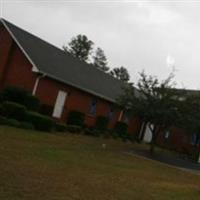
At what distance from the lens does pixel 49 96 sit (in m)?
28.2

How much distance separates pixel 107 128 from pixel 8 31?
1008cm

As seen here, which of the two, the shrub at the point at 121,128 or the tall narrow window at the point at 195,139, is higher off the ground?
the tall narrow window at the point at 195,139

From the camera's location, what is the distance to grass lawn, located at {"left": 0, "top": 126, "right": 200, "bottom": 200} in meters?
9.16

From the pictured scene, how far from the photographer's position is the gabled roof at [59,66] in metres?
27.9

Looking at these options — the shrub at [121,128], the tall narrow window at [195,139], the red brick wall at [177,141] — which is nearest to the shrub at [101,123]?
the shrub at [121,128]

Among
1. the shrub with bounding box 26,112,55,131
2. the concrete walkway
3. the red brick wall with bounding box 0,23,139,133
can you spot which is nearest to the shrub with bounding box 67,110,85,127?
the red brick wall with bounding box 0,23,139,133

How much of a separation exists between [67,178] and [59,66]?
1962 centimetres

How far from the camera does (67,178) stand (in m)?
11.0

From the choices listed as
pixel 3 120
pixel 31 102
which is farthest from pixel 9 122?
pixel 31 102

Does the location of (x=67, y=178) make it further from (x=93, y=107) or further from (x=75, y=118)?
(x=93, y=107)

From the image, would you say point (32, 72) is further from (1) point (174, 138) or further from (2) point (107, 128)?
(1) point (174, 138)

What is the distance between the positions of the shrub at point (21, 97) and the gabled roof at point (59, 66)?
2166 millimetres

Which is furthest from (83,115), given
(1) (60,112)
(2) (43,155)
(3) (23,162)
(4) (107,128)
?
(3) (23,162)

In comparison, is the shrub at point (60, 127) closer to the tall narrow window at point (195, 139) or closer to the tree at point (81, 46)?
the tall narrow window at point (195, 139)
